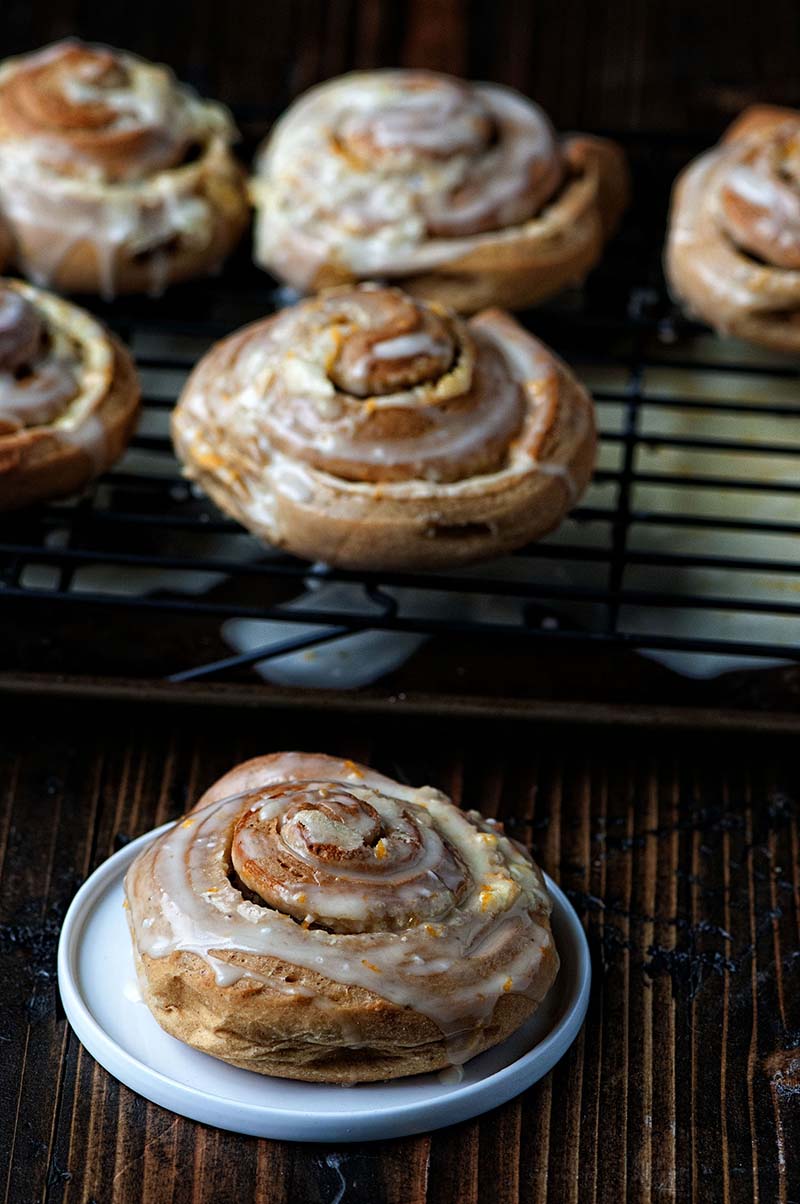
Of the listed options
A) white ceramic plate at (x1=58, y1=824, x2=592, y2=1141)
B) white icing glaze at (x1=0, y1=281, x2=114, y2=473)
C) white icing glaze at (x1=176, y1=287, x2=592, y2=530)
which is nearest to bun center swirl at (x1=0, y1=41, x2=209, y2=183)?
white icing glaze at (x1=0, y1=281, x2=114, y2=473)

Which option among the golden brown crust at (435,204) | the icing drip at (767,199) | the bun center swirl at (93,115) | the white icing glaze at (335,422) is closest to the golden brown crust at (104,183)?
the bun center swirl at (93,115)

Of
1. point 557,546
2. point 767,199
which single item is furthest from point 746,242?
point 557,546

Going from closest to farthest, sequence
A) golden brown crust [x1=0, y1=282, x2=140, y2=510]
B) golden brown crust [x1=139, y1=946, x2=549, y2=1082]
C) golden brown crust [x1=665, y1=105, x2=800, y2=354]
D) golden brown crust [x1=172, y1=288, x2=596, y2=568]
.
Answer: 1. golden brown crust [x1=139, y1=946, x2=549, y2=1082]
2. golden brown crust [x1=172, y1=288, x2=596, y2=568]
3. golden brown crust [x1=0, y1=282, x2=140, y2=510]
4. golden brown crust [x1=665, y1=105, x2=800, y2=354]

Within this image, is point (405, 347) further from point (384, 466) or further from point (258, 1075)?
point (258, 1075)

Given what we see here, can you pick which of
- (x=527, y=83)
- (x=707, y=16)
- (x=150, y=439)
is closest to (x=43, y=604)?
(x=150, y=439)

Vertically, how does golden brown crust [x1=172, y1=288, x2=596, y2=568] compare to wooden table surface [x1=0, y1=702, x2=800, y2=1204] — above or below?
above

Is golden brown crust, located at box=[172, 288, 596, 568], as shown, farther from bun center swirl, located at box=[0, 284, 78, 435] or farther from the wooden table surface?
the wooden table surface

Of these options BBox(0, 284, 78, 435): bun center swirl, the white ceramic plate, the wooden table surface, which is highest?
BBox(0, 284, 78, 435): bun center swirl
